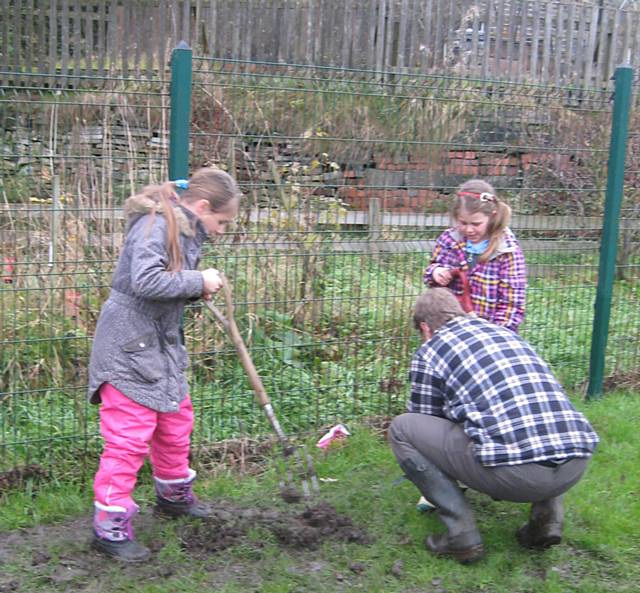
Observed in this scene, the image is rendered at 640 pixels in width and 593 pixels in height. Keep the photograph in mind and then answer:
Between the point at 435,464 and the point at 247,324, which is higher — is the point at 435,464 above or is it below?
below

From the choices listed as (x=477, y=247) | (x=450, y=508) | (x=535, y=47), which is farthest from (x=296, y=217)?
(x=535, y=47)

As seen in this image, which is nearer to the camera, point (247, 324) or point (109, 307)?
point (109, 307)

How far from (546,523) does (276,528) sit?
1.28 metres

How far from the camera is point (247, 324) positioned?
16.2ft

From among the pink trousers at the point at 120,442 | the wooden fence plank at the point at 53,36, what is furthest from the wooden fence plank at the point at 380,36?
the pink trousers at the point at 120,442

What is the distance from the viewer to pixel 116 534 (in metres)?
3.68

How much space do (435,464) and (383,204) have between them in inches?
73.6

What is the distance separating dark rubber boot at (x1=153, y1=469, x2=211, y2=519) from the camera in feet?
13.3

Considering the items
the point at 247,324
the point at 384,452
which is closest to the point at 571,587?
the point at 384,452

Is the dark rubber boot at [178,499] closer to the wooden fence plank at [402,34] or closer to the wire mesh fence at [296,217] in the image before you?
the wire mesh fence at [296,217]

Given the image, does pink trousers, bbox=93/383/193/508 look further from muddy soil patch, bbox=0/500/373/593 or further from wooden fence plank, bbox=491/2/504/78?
wooden fence plank, bbox=491/2/504/78

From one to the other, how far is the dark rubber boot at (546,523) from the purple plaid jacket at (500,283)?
3.30 ft

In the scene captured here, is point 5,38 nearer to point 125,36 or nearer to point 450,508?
point 125,36

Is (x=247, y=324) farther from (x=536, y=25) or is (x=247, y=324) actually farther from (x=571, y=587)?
(x=536, y=25)
